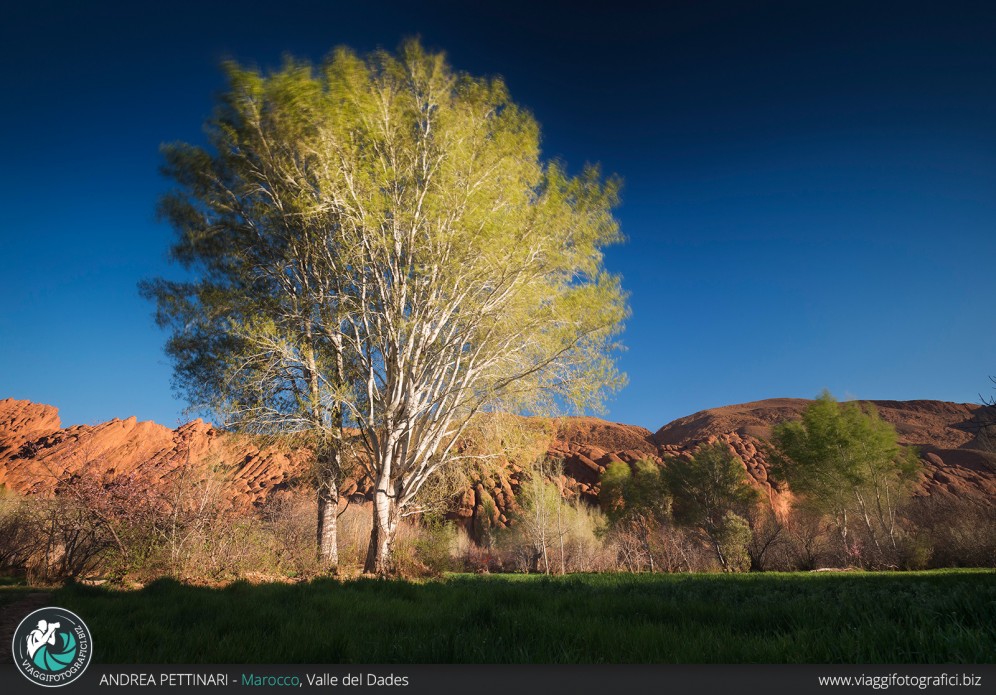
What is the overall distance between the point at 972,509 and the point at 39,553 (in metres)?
41.7

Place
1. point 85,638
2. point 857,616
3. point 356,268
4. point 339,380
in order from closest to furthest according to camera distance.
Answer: point 85,638, point 857,616, point 356,268, point 339,380

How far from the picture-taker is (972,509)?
80.2 feet

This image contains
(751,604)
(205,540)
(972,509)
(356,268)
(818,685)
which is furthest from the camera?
(972,509)

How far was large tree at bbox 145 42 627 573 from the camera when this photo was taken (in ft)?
33.5

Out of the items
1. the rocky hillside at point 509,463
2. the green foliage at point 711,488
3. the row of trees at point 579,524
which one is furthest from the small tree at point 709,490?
the rocky hillside at point 509,463

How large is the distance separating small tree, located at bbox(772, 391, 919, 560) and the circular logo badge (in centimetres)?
3453

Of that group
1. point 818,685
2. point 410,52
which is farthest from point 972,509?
point 410,52

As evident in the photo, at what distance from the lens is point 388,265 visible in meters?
10.7

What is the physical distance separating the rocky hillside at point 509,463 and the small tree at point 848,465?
17.2 ft

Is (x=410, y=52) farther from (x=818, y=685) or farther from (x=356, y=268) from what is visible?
(x=818, y=685)

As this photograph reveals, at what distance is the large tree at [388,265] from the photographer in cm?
1020

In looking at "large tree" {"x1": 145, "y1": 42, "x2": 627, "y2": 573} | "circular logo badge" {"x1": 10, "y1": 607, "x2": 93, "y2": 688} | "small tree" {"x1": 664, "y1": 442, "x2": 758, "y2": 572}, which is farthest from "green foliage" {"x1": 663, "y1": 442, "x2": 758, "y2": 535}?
"circular logo badge" {"x1": 10, "y1": 607, "x2": 93, "y2": 688}

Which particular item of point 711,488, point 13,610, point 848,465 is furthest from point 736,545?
point 13,610

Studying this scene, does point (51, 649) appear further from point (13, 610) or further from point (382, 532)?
point (382, 532)
